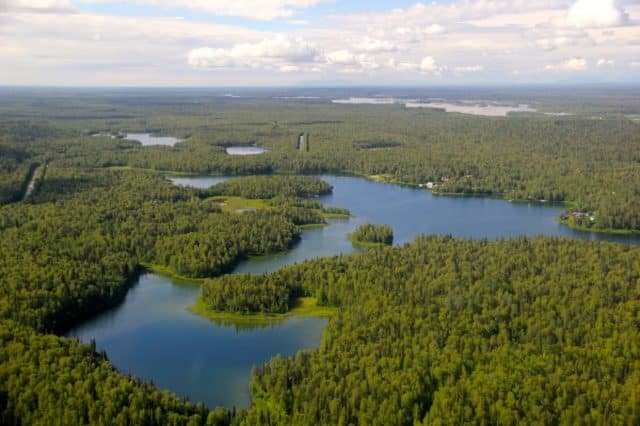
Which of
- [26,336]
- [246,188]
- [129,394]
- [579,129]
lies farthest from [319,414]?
[579,129]

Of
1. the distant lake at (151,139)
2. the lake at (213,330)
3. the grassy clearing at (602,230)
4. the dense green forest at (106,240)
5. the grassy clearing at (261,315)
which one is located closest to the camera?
the lake at (213,330)

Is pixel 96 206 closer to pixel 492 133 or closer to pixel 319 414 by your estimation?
pixel 319 414

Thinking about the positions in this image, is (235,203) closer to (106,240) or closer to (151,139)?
(106,240)

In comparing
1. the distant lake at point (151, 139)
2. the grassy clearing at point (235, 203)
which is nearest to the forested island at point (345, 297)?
the grassy clearing at point (235, 203)

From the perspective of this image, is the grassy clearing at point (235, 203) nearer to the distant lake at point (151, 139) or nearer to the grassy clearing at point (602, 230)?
the grassy clearing at point (602, 230)

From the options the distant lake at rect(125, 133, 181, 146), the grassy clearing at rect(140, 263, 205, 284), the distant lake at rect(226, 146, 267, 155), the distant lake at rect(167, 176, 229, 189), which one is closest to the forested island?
the grassy clearing at rect(140, 263, 205, 284)

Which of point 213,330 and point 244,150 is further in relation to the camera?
point 244,150

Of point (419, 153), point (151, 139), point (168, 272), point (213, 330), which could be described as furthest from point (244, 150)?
point (213, 330)
